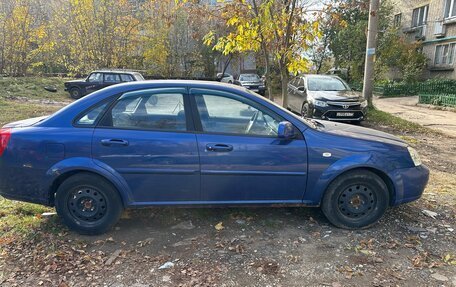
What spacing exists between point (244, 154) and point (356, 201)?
1.38 m

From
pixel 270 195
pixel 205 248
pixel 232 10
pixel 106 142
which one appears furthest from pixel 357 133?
pixel 232 10

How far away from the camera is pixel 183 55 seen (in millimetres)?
25250

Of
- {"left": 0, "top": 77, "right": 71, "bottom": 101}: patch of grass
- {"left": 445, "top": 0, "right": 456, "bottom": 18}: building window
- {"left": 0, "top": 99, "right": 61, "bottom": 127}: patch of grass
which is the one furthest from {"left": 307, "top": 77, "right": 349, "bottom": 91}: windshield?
{"left": 445, "top": 0, "right": 456, "bottom": 18}: building window

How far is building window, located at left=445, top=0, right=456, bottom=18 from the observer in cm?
2080

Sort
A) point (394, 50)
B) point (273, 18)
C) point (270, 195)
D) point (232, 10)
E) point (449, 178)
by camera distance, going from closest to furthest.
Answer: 1. point (270, 195)
2. point (449, 178)
3. point (273, 18)
4. point (232, 10)
5. point (394, 50)

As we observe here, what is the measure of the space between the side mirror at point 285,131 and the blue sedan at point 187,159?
0.4 inches

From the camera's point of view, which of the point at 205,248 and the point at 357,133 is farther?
the point at 357,133

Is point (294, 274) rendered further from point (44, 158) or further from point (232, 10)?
point (232, 10)

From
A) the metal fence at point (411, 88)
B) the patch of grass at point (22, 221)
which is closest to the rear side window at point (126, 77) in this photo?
the patch of grass at point (22, 221)

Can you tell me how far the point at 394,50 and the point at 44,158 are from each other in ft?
78.5

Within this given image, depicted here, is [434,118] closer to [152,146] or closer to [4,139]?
[152,146]

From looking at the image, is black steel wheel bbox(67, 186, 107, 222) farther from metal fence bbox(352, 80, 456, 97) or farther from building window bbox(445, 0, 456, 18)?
building window bbox(445, 0, 456, 18)

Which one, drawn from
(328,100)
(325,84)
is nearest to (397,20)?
(325,84)

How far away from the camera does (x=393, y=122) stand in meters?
10.6
